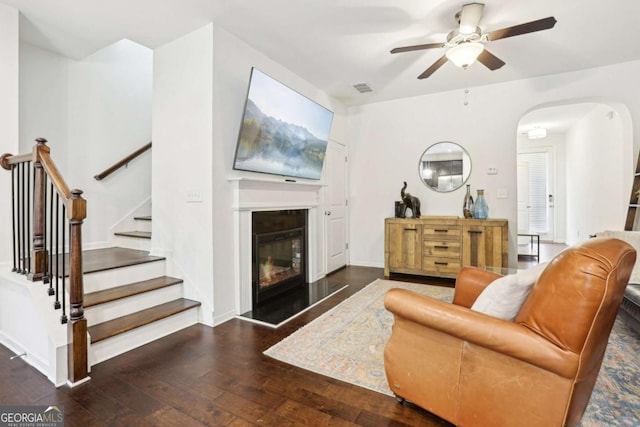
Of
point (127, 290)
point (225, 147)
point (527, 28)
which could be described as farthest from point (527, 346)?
point (127, 290)

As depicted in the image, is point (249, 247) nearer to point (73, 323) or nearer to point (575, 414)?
point (73, 323)

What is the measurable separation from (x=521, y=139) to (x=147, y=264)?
842cm

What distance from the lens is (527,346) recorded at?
1205 millimetres

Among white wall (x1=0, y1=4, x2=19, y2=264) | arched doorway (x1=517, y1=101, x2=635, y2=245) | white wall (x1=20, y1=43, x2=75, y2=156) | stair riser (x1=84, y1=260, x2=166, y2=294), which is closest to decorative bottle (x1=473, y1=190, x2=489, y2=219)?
arched doorway (x1=517, y1=101, x2=635, y2=245)

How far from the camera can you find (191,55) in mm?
2965

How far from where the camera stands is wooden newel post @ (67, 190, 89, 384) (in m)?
1.90

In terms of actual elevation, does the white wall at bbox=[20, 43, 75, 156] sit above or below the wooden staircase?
above

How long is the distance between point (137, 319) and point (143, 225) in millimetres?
1971

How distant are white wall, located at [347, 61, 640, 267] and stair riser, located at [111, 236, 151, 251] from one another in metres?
3.07

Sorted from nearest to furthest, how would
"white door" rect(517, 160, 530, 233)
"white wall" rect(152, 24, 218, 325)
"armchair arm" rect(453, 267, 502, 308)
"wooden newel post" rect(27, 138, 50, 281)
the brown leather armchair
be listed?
the brown leather armchair
"armchair arm" rect(453, 267, 502, 308)
"wooden newel post" rect(27, 138, 50, 281)
"white wall" rect(152, 24, 218, 325)
"white door" rect(517, 160, 530, 233)

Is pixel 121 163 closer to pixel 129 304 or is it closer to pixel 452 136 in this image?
pixel 129 304

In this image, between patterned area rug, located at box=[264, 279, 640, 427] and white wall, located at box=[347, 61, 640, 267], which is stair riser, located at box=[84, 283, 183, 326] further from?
white wall, located at box=[347, 61, 640, 267]

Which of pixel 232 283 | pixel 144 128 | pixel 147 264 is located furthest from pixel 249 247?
pixel 144 128

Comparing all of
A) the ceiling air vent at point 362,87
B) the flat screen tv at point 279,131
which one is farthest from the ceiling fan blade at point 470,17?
the ceiling air vent at point 362,87
